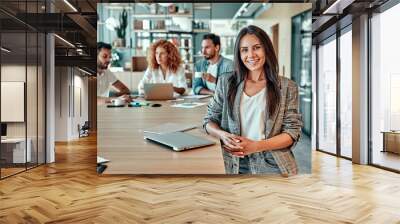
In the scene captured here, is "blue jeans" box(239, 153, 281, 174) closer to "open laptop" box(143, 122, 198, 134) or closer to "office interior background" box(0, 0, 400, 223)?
"office interior background" box(0, 0, 400, 223)

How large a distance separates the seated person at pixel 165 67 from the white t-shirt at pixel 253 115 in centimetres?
85

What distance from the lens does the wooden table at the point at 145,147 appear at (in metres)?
5.23

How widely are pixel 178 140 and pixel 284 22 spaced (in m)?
2.06

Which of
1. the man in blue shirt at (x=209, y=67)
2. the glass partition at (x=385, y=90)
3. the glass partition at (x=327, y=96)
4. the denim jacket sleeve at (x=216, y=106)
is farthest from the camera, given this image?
the glass partition at (x=327, y=96)

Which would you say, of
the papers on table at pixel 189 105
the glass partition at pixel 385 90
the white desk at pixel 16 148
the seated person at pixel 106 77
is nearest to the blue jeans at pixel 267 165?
the papers on table at pixel 189 105

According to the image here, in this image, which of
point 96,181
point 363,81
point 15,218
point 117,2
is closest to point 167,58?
point 117,2

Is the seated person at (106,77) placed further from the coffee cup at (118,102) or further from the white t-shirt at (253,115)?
the white t-shirt at (253,115)

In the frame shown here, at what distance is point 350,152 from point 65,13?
5417mm

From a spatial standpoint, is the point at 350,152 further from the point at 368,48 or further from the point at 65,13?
the point at 65,13

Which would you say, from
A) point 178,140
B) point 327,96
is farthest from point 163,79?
point 327,96

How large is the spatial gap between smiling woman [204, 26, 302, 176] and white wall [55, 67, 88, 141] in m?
4.70

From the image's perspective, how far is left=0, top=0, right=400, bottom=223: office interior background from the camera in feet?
16.4

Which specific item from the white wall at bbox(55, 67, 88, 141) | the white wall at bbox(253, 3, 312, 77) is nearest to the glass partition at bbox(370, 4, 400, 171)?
the white wall at bbox(253, 3, 312, 77)

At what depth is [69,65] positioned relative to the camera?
896cm
